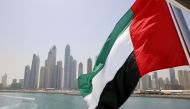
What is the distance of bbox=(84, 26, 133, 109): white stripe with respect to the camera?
236 centimetres

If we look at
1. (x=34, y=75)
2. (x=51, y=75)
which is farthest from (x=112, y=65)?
(x=34, y=75)

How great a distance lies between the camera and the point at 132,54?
7.66 ft

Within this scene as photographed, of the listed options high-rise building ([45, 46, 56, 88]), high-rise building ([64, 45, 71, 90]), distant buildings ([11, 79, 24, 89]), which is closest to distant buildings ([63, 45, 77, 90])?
high-rise building ([64, 45, 71, 90])

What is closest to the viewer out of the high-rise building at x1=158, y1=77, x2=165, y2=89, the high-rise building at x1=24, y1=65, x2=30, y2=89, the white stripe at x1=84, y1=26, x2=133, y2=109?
the white stripe at x1=84, y1=26, x2=133, y2=109

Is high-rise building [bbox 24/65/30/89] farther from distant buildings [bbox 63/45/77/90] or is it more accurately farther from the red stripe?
the red stripe

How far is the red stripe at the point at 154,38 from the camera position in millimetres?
1889

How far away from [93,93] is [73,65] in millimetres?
109478

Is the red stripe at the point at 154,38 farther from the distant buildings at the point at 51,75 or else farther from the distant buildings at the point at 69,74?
the distant buildings at the point at 69,74

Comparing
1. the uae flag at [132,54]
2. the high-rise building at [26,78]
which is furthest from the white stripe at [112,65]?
the high-rise building at [26,78]

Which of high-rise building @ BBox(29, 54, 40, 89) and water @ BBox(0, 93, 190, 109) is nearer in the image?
water @ BBox(0, 93, 190, 109)

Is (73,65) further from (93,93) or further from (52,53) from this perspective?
(93,93)

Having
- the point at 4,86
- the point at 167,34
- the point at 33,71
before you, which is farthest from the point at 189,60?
the point at 4,86

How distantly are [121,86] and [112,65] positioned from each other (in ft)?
0.92

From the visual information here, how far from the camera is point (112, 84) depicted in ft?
7.63
